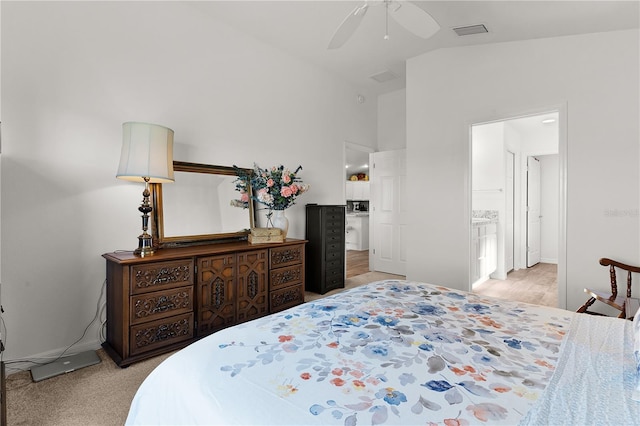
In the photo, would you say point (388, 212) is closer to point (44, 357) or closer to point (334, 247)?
point (334, 247)

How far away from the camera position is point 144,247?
2396 millimetres

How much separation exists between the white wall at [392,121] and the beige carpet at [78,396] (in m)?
4.57

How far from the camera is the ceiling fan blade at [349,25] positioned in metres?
2.05

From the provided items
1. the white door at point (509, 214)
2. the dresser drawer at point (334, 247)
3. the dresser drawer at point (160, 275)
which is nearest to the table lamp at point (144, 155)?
the dresser drawer at point (160, 275)

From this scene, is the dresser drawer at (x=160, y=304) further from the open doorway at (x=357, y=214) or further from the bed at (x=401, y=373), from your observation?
the open doorway at (x=357, y=214)

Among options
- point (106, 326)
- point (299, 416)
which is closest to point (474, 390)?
point (299, 416)

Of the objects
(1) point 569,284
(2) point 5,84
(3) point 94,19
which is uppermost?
(3) point 94,19

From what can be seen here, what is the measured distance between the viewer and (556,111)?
314cm

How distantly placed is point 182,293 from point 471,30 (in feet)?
12.4

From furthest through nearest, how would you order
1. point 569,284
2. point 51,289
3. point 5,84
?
point 569,284
point 51,289
point 5,84

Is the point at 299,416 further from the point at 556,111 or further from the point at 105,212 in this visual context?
the point at 556,111

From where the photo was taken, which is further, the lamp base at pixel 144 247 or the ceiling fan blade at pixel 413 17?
the lamp base at pixel 144 247

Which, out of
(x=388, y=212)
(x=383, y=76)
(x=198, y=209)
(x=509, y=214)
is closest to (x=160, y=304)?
(x=198, y=209)

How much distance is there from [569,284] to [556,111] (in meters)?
1.74
